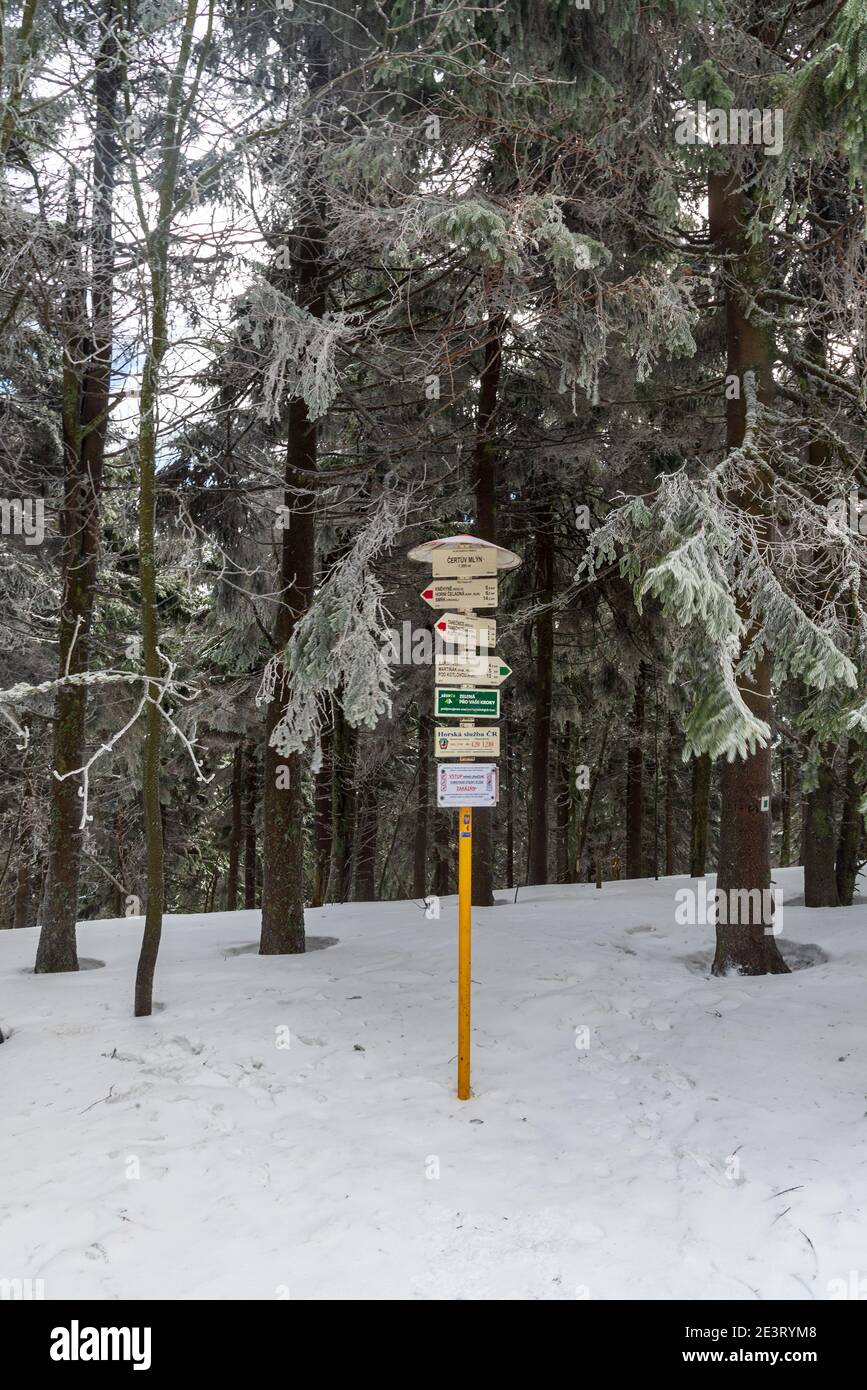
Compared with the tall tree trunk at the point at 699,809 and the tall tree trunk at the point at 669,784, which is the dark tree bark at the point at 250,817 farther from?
the tall tree trunk at the point at 699,809

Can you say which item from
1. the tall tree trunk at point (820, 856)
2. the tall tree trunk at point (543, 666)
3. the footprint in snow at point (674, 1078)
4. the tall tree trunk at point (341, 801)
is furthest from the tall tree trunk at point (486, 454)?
the footprint in snow at point (674, 1078)

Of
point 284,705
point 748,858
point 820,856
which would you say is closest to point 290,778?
point 284,705

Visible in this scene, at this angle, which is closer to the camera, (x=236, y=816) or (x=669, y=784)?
(x=236, y=816)

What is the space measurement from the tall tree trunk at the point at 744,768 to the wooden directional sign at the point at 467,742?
2.74 meters

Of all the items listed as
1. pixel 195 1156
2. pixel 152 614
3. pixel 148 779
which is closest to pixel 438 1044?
pixel 195 1156

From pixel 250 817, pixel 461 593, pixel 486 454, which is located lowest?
pixel 250 817

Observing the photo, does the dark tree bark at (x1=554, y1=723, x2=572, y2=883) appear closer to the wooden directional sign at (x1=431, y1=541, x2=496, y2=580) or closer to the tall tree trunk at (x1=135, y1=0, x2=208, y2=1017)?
the tall tree trunk at (x1=135, y1=0, x2=208, y2=1017)

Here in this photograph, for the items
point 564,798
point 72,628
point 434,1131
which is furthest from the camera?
point 564,798

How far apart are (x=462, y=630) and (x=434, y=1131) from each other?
9.74 ft

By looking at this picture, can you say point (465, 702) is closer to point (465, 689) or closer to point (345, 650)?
point (465, 689)

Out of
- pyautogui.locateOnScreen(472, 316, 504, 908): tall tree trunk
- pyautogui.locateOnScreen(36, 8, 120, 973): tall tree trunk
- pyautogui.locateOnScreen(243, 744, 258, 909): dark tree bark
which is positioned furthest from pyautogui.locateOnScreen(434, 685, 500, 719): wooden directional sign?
pyautogui.locateOnScreen(243, 744, 258, 909): dark tree bark

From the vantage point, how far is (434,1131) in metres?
4.76

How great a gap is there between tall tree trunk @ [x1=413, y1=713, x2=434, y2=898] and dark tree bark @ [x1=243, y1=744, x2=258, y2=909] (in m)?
3.77

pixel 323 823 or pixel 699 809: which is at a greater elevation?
pixel 699 809
